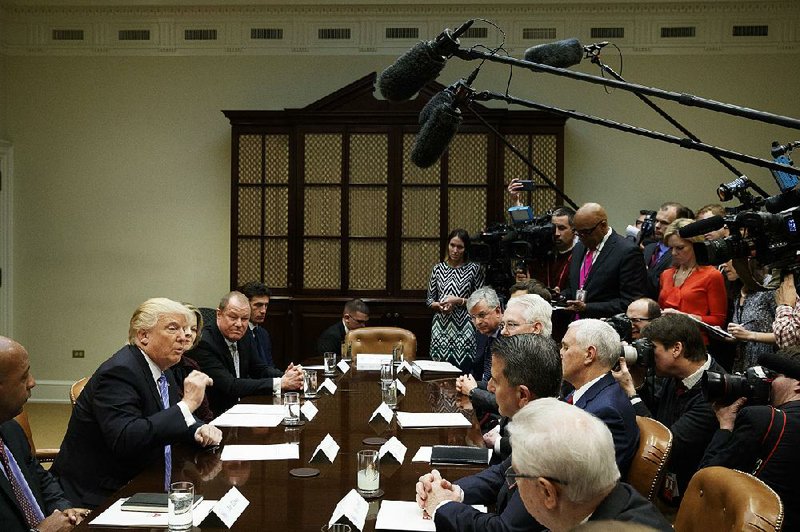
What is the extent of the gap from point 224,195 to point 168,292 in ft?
3.78

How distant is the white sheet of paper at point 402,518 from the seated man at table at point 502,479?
3 centimetres

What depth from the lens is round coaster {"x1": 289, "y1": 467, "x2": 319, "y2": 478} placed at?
2.35 meters

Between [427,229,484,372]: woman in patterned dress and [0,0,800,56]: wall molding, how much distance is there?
8.47 feet

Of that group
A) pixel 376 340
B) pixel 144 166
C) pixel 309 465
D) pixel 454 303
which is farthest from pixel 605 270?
pixel 144 166

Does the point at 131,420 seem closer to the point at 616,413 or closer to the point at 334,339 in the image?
the point at 616,413

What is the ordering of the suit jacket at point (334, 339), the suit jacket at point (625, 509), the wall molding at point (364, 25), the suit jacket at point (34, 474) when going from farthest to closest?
the wall molding at point (364, 25) → the suit jacket at point (334, 339) → the suit jacket at point (34, 474) → the suit jacket at point (625, 509)

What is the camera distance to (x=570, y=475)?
4.76 ft

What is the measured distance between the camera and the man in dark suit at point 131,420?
2602mm

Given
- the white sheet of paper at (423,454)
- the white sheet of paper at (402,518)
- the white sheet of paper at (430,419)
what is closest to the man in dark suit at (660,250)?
the white sheet of paper at (430,419)

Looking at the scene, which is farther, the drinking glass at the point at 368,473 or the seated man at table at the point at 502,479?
the drinking glass at the point at 368,473

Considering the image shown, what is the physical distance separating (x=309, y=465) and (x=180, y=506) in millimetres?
649

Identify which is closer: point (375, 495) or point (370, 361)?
point (375, 495)

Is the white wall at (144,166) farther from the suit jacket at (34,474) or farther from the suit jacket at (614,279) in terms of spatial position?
the suit jacket at (34,474)

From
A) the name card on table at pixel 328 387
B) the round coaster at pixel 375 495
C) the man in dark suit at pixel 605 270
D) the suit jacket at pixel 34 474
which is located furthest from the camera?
the man in dark suit at pixel 605 270
